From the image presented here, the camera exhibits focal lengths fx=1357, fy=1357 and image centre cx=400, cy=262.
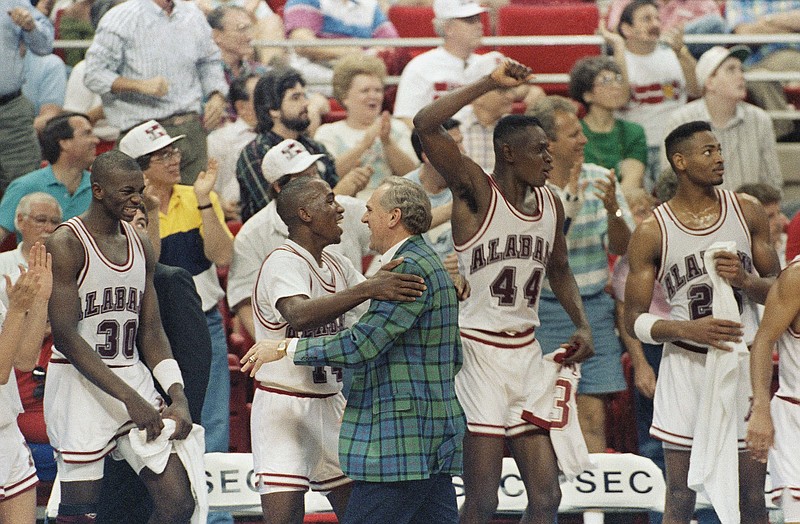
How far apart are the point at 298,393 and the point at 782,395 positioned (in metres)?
2.00

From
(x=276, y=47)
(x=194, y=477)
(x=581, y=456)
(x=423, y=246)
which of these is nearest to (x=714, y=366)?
(x=581, y=456)

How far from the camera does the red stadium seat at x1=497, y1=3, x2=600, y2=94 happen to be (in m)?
10.7

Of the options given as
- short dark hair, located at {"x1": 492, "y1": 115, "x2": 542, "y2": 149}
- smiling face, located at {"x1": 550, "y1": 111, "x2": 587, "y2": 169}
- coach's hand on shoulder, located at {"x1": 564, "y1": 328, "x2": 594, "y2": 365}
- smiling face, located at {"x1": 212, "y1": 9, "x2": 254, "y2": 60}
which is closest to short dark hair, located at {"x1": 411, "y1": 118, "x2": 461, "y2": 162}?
smiling face, located at {"x1": 550, "y1": 111, "x2": 587, "y2": 169}

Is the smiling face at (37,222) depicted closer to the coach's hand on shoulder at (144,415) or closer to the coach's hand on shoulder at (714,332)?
the coach's hand on shoulder at (144,415)

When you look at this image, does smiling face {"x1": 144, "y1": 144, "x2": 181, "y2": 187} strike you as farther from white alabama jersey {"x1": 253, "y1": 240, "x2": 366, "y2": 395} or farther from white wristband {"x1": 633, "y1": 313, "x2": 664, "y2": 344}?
white wristband {"x1": 633, "y1": 313, "x2": 664, "y2": 344}

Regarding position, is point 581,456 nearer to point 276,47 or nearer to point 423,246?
point 423,246

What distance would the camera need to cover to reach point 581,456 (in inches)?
238

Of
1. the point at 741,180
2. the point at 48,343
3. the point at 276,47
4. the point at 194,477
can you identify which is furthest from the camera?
the point at 276,47

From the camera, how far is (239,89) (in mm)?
8992

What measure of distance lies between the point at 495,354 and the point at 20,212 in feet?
8.89

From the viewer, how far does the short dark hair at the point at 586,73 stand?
872 cm

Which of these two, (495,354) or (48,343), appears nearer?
(495,354)

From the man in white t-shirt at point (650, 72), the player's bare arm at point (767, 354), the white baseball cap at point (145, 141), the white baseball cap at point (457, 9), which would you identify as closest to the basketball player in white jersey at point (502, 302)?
the player's bare arm at point (767, 354)

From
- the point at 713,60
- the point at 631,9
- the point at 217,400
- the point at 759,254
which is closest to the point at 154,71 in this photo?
the point at 217,400
